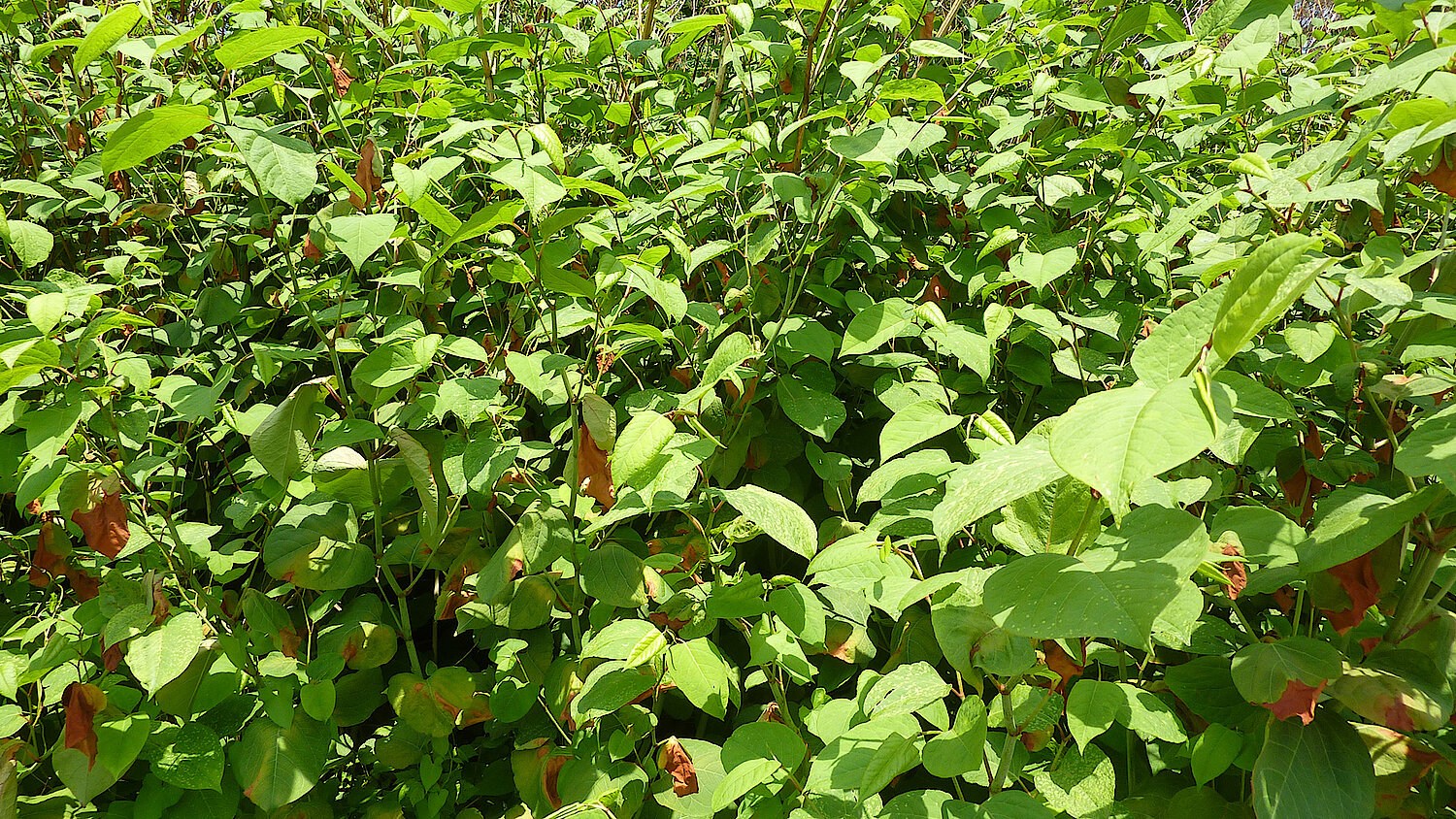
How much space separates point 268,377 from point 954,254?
1.34m

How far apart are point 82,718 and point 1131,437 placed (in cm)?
157

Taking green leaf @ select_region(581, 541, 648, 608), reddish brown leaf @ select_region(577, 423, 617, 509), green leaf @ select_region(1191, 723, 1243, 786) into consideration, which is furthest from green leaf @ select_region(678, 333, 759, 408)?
green leaf @ select_region(1191, 723, 1243, 786)

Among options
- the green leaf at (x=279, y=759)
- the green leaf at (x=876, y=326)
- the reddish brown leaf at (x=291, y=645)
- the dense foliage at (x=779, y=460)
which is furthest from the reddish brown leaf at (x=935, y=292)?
the green leaf at (x=279, y=759)

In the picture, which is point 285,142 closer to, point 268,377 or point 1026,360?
point 268,377

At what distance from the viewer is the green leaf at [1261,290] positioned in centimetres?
58

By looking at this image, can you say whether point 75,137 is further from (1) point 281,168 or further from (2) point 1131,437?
(2) point 1131,437

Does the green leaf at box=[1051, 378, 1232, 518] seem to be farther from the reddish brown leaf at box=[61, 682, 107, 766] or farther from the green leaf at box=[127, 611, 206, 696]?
the reddish brown leaf at box=[61, 682, 107, 766]

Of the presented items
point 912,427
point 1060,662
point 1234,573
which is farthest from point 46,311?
point 1234,573

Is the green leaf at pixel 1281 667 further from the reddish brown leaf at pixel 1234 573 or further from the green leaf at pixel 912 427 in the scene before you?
the green leaf at pixel 912 427

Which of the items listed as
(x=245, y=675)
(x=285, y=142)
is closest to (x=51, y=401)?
(x=245, y=675)

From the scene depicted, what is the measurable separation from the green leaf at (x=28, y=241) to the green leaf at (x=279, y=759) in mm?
1065

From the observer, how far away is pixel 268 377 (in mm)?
1374

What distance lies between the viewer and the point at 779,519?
3.64ft

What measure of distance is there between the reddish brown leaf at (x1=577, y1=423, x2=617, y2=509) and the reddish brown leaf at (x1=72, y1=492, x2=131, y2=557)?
772 millimetres
